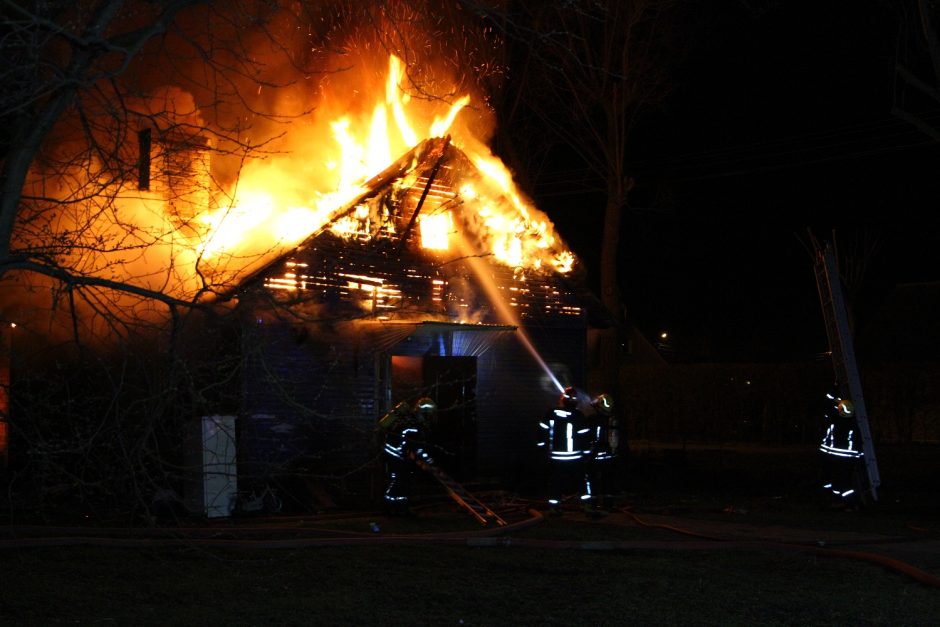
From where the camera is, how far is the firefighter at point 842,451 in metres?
13.9

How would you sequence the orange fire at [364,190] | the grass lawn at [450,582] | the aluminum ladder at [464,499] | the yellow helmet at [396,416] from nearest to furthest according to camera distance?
the grass lawn at [450,582] → the aluminum ladder at [464,499] → the yellow helmet at [396,416] → the orange fire at [364,190]

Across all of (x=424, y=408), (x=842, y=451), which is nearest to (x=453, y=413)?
(x=424, y=408)

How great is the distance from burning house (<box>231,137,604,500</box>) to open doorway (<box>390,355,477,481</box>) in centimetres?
3

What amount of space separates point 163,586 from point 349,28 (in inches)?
463

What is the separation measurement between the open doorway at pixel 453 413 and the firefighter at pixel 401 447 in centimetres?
253

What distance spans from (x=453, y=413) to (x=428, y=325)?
10.2 ft

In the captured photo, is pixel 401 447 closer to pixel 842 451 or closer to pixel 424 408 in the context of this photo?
pixel 424 408

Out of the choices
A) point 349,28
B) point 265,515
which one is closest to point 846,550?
point 265,515

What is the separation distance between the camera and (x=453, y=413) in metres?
16.8

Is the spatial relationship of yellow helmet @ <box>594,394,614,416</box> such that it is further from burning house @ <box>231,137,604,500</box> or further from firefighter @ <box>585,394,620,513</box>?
burning house @ <box>231,137,604,500</box>

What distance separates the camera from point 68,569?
795 centimetres

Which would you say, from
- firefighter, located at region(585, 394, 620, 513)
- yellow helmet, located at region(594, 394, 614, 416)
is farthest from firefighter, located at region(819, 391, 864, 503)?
yellow helmet, located at region(594, 394, 614, 416)

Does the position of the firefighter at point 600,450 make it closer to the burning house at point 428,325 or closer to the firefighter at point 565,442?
the firefighter at point 565,442

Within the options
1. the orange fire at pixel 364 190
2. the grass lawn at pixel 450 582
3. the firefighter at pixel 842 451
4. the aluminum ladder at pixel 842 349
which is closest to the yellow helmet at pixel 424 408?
the grass lawn at pixel 450 582
